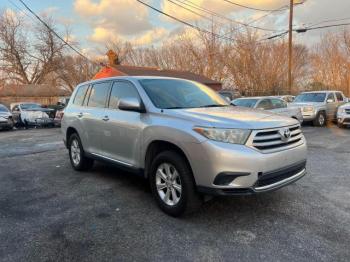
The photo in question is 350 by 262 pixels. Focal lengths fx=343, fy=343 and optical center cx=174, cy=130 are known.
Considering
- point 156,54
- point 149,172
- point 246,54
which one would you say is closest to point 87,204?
point 149,172

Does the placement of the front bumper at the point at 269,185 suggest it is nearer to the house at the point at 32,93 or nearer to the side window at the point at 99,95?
the side window at the point at 99,95

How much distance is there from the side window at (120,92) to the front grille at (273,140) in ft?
6.29

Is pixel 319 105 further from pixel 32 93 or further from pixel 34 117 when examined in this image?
pixel 32 93

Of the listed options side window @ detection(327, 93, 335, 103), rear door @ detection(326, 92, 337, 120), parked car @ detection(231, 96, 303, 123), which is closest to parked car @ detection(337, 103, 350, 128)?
parked car @ detection(231, 96, 303, 123)

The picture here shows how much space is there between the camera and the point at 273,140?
158 inches

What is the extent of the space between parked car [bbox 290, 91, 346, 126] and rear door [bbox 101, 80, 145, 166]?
12.7 m

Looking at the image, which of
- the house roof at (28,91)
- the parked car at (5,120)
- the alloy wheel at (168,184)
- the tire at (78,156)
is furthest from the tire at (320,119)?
the house roof at (28,91)

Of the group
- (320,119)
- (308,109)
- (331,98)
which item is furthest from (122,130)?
(331,98)

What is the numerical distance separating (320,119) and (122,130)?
13.4m

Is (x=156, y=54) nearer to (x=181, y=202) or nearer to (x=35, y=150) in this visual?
(x=35, y=150)

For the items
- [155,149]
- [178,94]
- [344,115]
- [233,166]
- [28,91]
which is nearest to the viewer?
[233,166]

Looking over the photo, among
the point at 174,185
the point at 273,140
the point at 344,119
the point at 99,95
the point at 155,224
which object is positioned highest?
the point at 99,95

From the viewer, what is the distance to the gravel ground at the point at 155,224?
3404 mm

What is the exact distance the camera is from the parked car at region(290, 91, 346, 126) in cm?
1600
